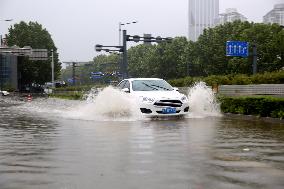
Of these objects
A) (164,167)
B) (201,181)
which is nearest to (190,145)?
(164,167)

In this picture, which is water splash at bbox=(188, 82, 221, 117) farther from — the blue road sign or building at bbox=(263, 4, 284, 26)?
building at bbox=(263, 4, 284, 26)

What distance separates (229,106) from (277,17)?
148 m

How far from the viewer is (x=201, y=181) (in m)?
5.40

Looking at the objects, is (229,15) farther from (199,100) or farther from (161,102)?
(161,102)

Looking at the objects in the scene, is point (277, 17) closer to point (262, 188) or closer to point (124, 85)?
point (124, 85)

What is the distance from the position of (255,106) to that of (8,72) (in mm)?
75169

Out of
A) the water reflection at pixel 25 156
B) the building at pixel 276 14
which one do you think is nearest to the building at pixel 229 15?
the building at pixel 276 14

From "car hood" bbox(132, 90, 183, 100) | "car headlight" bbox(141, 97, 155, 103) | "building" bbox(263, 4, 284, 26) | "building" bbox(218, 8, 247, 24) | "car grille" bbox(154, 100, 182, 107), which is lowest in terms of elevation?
"car grille" bbox(154, 100, 182, 107)

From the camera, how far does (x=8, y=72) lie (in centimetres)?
8538

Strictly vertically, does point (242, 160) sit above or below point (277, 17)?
below

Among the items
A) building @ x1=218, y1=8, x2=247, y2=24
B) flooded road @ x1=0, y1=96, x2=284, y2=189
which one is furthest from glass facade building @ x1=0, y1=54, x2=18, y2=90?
building @ x1=218, y1=8, x2=247, y2=24

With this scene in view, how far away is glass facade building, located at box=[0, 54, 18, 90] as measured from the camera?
81.6 metres

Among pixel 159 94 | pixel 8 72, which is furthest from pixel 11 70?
pixel 159 94

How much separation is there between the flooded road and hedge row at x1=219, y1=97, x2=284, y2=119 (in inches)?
153
